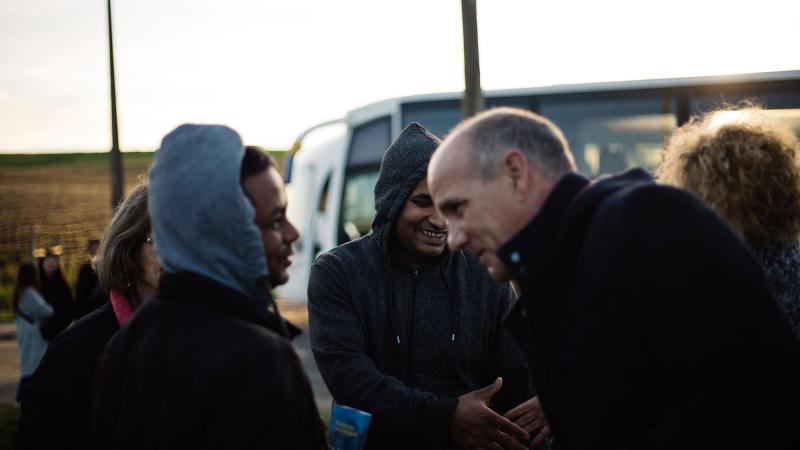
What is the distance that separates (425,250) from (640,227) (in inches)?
63.3

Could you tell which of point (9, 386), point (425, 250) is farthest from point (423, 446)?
point (9, 386)

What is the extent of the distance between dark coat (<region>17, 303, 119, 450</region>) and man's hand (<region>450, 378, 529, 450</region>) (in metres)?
1.17

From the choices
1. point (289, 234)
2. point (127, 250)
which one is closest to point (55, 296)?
point (127, 250)

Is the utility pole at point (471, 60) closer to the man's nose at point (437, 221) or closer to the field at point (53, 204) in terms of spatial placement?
the man's nose at point (437, 221)

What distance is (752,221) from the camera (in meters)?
2.76

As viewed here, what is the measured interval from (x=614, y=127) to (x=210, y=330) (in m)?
10.4

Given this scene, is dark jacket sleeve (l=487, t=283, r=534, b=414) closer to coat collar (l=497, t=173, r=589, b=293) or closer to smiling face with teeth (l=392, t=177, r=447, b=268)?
smiling face with teeth (l=392, t=177, r=447, b=268)

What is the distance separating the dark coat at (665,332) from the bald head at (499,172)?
0.17 m

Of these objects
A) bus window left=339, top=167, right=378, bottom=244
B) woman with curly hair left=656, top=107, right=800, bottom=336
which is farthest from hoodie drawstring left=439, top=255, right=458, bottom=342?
bus window left=339, top=167, right=378, bottom=244

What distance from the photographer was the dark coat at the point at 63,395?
2381mm

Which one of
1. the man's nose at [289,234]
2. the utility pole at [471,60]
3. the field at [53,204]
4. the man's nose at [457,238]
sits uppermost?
the utility pole at [471,60]

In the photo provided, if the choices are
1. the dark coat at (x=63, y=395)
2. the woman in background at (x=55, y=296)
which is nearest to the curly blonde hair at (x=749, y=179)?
the dark coat at (x=63, y=395)

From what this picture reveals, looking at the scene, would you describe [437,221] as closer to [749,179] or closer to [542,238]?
[749,179]

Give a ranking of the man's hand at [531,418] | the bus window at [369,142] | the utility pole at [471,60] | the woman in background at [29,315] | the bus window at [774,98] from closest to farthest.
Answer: the man's hand at [531,418] → the woman in background at [29,315] → the utility pole at [471,60] → the bus window at [774,98] → the bus window at [369,142]
